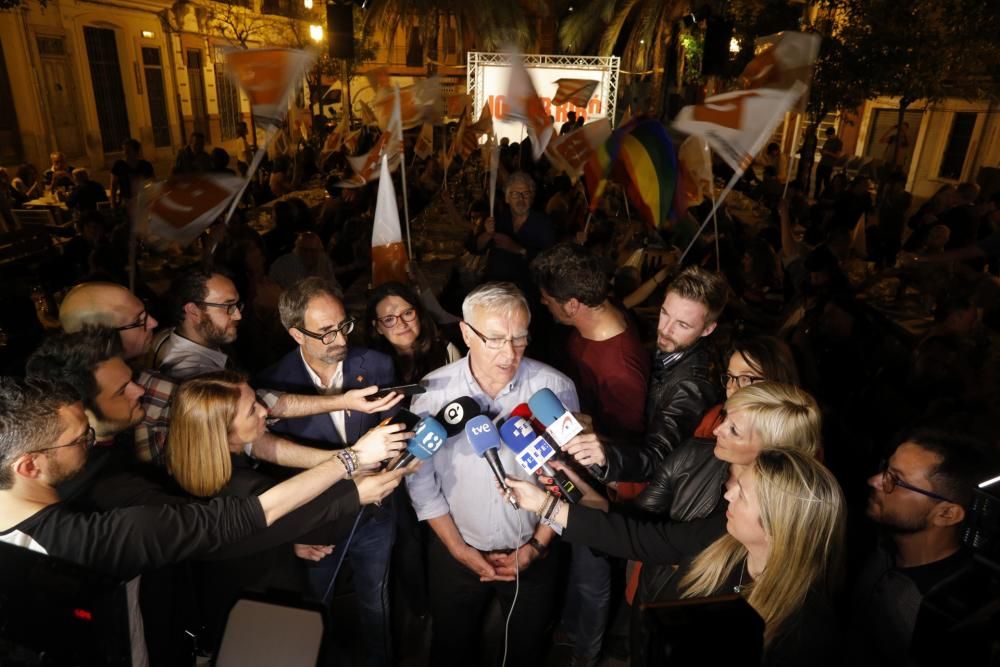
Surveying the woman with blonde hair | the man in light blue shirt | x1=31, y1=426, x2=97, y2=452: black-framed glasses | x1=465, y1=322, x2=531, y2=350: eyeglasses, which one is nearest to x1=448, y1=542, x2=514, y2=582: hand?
the man in light blue shirt

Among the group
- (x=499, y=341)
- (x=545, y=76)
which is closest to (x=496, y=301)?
(x=499, y=341)

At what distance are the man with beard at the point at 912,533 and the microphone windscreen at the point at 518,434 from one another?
1175 mm

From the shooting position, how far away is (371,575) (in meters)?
2.84

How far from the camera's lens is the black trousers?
8.35 ft

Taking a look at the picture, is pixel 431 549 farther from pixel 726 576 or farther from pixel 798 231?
pixel 798 231

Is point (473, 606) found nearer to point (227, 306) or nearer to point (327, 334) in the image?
point (327, 334)

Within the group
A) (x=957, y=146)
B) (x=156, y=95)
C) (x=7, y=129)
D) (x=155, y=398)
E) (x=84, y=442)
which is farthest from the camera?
(x=156, y=95)

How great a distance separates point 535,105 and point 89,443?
14.3ft

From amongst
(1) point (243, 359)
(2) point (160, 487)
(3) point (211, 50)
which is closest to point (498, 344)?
(2) point (160, 487)

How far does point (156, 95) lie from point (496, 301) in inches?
889

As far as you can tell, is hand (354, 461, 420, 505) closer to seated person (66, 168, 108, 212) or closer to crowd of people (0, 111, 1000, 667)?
crowd of people (0, 111, 1000, 667)

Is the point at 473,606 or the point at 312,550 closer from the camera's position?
the point at 312,550

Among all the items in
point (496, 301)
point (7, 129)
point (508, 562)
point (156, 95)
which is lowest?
point (508, 562)

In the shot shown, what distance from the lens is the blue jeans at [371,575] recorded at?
9.11ft
